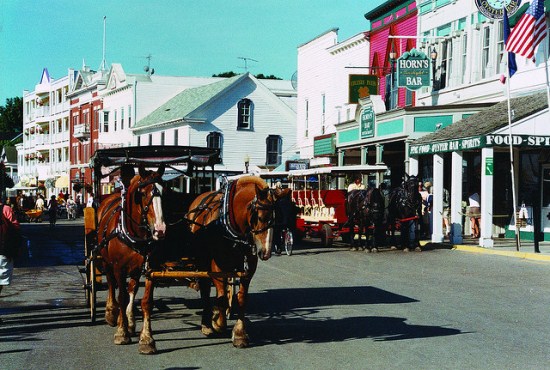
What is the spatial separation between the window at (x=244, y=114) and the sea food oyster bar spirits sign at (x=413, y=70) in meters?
30.4

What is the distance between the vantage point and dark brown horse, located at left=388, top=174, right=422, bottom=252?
23.7 meters

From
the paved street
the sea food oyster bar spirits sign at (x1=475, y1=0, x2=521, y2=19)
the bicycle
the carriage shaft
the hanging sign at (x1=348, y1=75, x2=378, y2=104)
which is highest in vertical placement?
the sea food oyster bar spirits sign at (x1=475, y1=0, x2=521, y2=19)

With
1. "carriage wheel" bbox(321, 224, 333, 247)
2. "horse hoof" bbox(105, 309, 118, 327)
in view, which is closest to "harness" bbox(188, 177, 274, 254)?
"horse hoof" bbox(105, 309, 118, 327)

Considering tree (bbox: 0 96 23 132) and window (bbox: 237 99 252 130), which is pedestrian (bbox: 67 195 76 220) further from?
tree (bbox: 0 96 23 132)

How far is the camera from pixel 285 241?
23.2 m

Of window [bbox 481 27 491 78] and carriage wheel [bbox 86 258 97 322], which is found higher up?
window [bbox 481 27 491 78]

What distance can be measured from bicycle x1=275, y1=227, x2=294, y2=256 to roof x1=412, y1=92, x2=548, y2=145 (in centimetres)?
627

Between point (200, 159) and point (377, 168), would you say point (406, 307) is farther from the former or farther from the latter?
point (377, 168)

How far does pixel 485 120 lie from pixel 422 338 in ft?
55.5

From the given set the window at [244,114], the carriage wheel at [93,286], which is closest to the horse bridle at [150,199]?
the carriage wheel at [93,286]

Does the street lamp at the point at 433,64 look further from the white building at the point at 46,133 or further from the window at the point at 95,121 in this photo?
the white building at the point at 46,133

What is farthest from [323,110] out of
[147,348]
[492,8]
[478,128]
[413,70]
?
[147,348]

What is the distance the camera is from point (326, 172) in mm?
25812

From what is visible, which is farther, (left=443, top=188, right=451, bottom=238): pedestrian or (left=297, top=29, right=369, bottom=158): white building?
(left=297, top=29, right=369, bottom=158): white building
